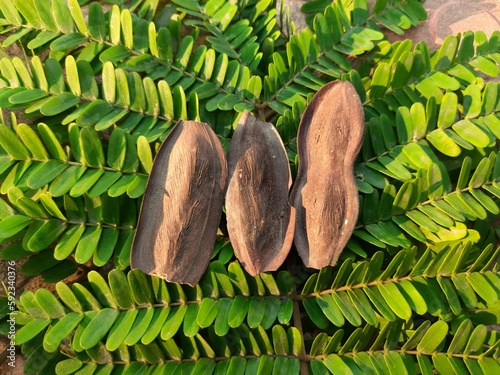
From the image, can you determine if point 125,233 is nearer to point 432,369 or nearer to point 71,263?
point 71,263

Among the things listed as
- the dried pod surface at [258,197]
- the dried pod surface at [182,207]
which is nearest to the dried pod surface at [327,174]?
the dried pod surface at [258,197]

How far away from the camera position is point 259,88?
1247 mm

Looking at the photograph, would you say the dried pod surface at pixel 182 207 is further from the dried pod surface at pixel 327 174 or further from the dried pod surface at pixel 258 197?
the dried pod surface at pixel 327 174

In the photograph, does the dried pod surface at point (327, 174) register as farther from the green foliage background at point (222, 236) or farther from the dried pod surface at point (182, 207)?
the dried pod surface at point (182, 207)

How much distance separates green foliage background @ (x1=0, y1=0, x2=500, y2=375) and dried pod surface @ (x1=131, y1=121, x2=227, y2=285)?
40 mm

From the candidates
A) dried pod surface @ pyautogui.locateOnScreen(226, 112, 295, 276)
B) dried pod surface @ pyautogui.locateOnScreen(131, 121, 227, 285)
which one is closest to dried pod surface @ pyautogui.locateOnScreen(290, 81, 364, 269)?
dried pod surface @ pyautogui.locateOnScreen(226, 112, 295, 276)

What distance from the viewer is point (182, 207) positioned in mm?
1073

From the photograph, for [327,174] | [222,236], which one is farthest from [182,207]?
[327,174]

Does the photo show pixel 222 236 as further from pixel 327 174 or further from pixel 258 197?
pixel 327 174

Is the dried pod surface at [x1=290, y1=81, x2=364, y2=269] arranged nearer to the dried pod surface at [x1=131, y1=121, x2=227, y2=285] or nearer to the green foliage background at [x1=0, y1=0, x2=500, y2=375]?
the green foliage background at [x1=0, y1=0, x2=500, y2=375]

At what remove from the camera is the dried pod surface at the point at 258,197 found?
109 centimetres

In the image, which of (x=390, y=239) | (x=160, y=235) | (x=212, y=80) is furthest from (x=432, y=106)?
(x=160, y=235)

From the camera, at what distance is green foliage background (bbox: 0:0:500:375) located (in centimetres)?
104

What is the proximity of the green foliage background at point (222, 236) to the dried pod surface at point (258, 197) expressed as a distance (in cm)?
5
